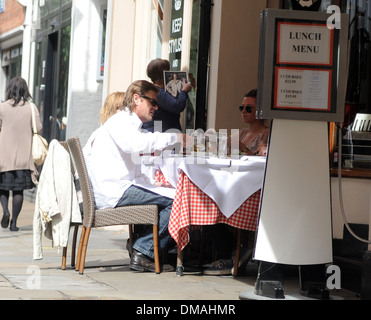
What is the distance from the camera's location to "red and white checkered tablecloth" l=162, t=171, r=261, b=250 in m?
6.81

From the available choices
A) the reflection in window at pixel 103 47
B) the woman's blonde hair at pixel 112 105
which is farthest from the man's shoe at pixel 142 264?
the reflection in window at pixel 103 47

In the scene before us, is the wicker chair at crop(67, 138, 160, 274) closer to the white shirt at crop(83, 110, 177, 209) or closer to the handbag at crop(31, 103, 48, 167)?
the white shirt at crop(83, 110, 177, 209)

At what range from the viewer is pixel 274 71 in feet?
19.0

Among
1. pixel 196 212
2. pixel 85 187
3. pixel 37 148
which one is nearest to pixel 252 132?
pixel 196 212

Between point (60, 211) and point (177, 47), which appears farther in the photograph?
point (177, 47)

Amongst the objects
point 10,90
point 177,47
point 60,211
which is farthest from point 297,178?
point 10,90

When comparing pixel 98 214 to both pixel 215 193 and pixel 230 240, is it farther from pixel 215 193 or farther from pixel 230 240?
pixel 230 240

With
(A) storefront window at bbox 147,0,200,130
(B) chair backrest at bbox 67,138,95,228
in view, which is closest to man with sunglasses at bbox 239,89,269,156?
(B) chair backrest at bbox 67,138,95,228

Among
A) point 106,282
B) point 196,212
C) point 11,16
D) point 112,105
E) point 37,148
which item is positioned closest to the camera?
point 106,282

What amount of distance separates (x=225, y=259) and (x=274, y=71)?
2.07m

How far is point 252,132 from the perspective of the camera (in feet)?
25.7

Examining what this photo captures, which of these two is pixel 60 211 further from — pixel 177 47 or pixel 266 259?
pixel 177 47

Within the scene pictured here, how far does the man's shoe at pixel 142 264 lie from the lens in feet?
23.5

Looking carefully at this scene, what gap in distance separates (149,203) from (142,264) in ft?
1.71
